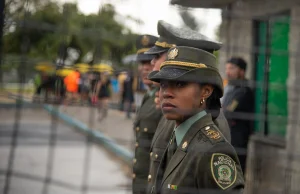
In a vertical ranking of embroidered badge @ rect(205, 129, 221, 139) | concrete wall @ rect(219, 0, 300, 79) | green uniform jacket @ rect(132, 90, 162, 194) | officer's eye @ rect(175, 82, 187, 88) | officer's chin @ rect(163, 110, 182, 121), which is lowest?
green uniform jacket @ rect(132, 90, 162, 194)

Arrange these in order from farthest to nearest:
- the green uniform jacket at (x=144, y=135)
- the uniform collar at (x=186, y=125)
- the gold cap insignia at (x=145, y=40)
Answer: the gold cap insignia at (x=145, y=40), the green uniform jacket at (x=144, y=135), the uniform collar at (x=186, y=125)

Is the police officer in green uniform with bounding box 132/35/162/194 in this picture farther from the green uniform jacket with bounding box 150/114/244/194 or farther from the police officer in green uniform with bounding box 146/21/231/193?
the green uniform jacket with bounding box 150/114/244/194

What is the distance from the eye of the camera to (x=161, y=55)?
9.61 feet

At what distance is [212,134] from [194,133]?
0.26 ft

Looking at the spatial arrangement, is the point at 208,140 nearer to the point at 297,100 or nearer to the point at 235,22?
the point at 297,100

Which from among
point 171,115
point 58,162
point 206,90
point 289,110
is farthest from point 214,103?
point 58,162

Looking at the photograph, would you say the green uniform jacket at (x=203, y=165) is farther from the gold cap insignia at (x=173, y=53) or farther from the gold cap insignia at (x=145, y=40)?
the gold cap insignia at (x=145, y=40)

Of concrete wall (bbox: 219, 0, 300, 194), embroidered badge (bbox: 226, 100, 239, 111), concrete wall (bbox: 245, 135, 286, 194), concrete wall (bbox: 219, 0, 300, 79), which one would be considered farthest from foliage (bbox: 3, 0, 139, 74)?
concrete wall (bbox: 245, 135, 286, 194)

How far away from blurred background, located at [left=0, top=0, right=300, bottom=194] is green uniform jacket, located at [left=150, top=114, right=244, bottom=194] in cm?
32

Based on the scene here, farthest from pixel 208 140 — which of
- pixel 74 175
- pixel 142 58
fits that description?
pixel 74 175

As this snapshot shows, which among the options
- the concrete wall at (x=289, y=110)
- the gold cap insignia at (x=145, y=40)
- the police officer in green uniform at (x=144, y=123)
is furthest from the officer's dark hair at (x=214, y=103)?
the concrete wall at (x=289, y=110)

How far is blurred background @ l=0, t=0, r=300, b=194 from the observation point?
2258 millimetres

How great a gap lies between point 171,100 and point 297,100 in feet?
7.41

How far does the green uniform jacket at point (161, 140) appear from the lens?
8.29ft
